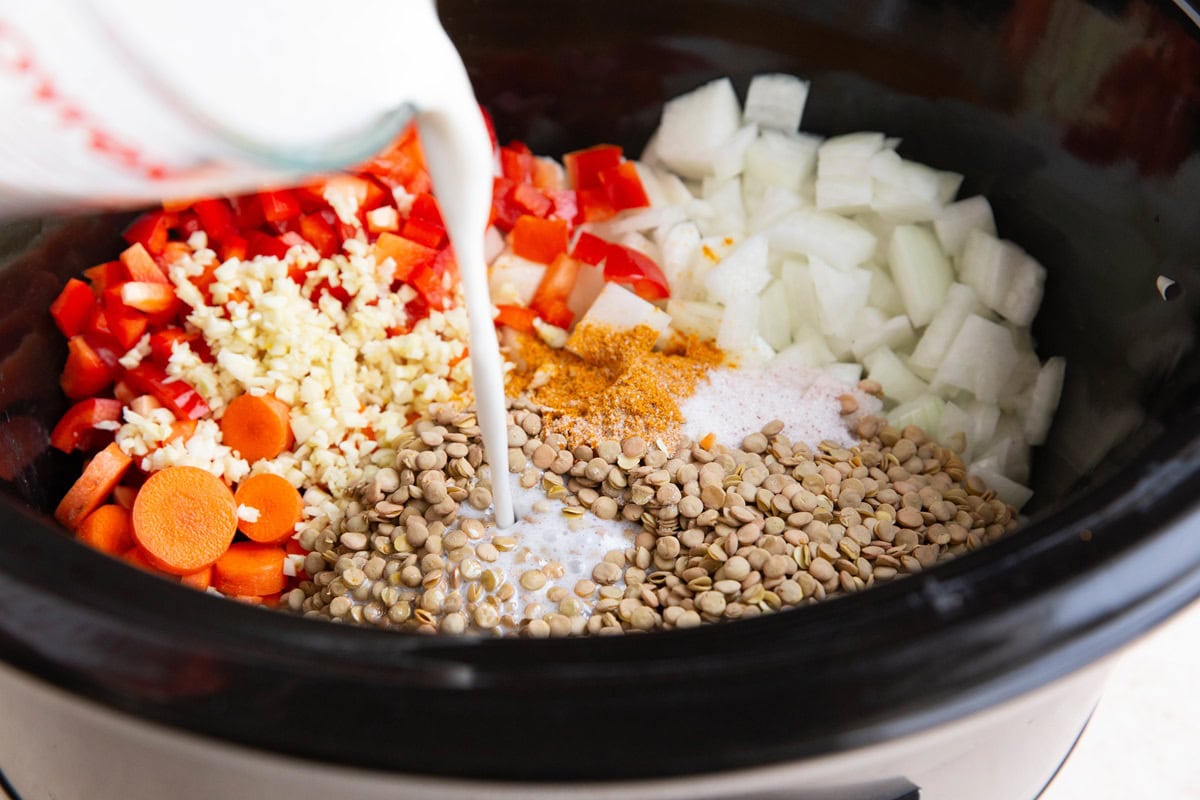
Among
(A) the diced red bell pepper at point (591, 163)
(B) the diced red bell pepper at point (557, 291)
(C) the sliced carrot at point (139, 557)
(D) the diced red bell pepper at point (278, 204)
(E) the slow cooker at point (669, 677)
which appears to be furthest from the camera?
(A) the diced red bell pepper at point (591, 163)

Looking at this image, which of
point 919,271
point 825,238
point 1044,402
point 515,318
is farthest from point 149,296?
point 1044,402

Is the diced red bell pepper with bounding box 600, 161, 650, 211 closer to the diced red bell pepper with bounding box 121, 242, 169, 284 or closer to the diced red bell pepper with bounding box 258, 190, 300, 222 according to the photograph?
the diced red bell pepper with bounding box 258, 190, 300, 222

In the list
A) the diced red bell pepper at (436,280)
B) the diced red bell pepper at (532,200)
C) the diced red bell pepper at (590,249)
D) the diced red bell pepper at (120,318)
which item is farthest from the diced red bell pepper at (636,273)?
the diced red bell pepper at (120,318)

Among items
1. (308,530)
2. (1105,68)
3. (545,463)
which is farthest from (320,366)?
(1105,68)

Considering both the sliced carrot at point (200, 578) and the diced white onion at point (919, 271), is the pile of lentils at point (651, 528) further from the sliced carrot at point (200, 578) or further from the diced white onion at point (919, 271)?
the diced white onion at point (919, 271)

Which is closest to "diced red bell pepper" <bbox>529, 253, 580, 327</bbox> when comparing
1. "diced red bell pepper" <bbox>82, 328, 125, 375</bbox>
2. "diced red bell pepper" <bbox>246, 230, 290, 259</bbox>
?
"diced red bell pepper" <bbox>246, 230, 290, 259</bbox>

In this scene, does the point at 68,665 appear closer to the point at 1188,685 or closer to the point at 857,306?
the point at 857,306
